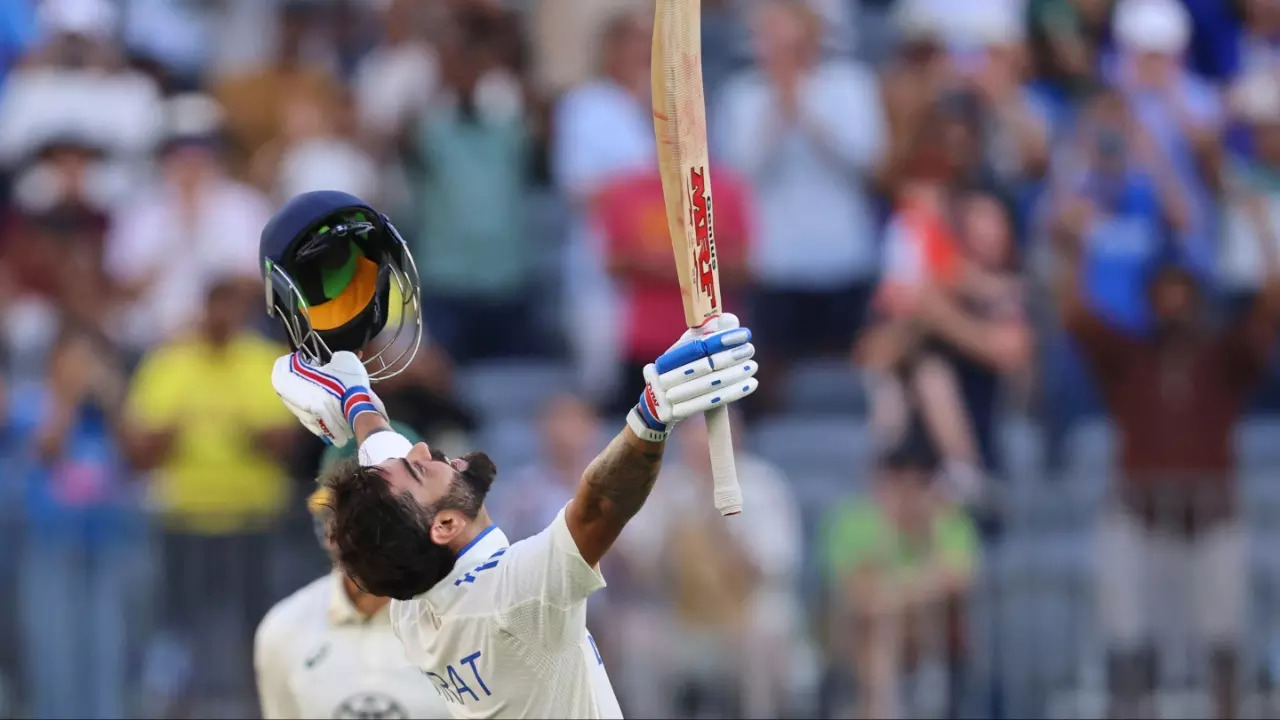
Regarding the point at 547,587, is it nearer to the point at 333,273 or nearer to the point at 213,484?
the point at 333,273

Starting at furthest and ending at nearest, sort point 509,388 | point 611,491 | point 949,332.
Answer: point 509,388 < point 949,332 < point 611,491

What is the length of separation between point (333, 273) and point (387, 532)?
1.14 m

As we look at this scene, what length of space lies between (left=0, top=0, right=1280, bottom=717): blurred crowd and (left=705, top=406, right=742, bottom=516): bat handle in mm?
5406

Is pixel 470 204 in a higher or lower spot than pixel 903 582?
higher

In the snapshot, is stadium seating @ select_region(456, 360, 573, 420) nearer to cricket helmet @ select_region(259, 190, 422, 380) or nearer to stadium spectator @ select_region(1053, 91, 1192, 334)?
stadium spectator @ select_region(1053, 91, 1192, 334)

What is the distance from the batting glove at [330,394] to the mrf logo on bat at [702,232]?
121 centimetres

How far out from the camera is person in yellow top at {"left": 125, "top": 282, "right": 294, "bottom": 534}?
1092 cm

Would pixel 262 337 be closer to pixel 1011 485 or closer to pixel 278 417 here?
pixel 278 417

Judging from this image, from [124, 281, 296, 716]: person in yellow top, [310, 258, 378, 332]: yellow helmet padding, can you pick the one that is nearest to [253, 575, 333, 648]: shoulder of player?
[310, 258, 378, 332]: yellow helmet padding

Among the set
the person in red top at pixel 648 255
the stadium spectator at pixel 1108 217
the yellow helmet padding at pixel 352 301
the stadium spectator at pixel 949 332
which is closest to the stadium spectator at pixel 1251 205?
the stadium spectator at pixel 1108 217

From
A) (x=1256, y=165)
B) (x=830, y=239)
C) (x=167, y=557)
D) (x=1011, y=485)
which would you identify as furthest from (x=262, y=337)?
(x=1256, y=165)

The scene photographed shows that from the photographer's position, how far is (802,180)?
1244 centimetres

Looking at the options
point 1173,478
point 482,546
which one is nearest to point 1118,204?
point 1173,478

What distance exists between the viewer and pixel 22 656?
1096 centimetres
